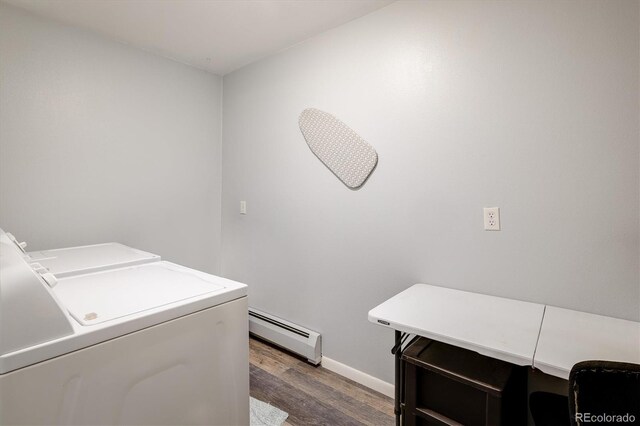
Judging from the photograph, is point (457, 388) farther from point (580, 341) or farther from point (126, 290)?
point (126, 290)

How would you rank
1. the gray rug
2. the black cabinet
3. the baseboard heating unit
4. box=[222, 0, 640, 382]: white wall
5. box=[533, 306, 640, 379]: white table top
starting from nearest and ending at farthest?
box=[533, 306, 640, 379]: white table top → the black cabinet → box=[222, 0, 640, 382]: white wall → the gray rug → the baseboard heating unit

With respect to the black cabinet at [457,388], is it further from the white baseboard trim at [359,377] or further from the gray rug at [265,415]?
the gray rug at [265,415]

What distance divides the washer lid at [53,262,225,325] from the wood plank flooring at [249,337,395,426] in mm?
978

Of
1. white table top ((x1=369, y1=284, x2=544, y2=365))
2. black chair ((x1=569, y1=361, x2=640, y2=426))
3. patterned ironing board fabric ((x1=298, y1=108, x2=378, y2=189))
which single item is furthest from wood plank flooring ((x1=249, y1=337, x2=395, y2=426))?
patterned ironing board fabric ((x1=298, y1=108, x2=378, y2=189))

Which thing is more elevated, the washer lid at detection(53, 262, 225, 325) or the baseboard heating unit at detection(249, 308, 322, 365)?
the washer lid at detection(53, 262, 225, 325)

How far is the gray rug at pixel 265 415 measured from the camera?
5.53ft

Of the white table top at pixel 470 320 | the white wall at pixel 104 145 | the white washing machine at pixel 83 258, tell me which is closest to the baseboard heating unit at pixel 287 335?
the white wall at pixel 104 145

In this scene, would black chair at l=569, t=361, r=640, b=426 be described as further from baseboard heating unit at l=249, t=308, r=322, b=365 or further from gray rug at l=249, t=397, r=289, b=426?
baseboard heating unit at l=249, t=308, r=322, b=365

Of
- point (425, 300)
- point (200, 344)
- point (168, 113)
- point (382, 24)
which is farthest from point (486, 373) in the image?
point (168, 113)

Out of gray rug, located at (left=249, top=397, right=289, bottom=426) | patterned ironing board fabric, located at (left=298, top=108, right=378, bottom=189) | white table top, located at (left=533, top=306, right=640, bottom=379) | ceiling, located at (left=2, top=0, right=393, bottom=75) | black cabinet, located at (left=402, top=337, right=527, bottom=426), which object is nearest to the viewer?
white table top, located at (left=533, top=306, right=640, bottom=379)

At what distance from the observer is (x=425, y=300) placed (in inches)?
59.9

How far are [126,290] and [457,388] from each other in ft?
4.48

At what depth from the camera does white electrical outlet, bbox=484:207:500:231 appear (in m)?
1.56

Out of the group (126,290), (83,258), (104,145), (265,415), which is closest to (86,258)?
(83,258)
